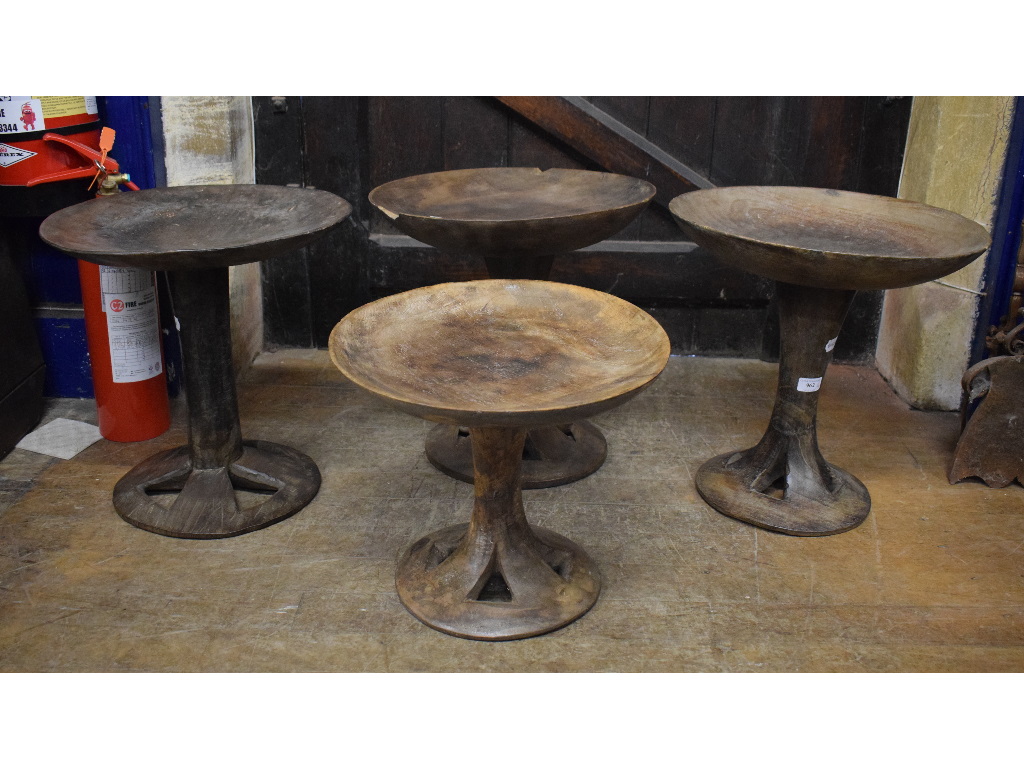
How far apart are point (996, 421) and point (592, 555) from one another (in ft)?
4.73

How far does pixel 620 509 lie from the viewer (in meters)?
2.88

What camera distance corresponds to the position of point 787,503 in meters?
2.86

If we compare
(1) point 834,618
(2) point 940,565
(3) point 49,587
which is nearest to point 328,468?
(3) point 49,587

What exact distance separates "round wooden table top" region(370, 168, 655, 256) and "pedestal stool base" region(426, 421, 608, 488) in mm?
655

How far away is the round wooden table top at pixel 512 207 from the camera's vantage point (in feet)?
8.82

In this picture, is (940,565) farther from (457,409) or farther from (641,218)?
(641,218)

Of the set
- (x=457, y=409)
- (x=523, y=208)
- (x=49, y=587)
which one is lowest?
(x=49, y=587)

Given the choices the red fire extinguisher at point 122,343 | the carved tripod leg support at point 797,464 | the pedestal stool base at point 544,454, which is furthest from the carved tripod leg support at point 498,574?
the red fire extinguisher at point 122,343

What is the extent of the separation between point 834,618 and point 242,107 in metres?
2.80

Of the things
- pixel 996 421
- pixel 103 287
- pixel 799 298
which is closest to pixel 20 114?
pixel 103 287

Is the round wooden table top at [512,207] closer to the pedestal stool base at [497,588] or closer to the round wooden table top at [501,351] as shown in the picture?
the round wooden table top at [501,351]

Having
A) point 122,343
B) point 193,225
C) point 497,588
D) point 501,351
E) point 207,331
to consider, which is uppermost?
point 193,225

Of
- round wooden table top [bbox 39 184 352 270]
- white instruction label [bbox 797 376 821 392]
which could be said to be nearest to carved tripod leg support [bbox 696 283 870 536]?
white instruction label [bbox 797 376 821 392]

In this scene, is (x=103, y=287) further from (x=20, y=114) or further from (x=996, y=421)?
(x=996, y=421)
